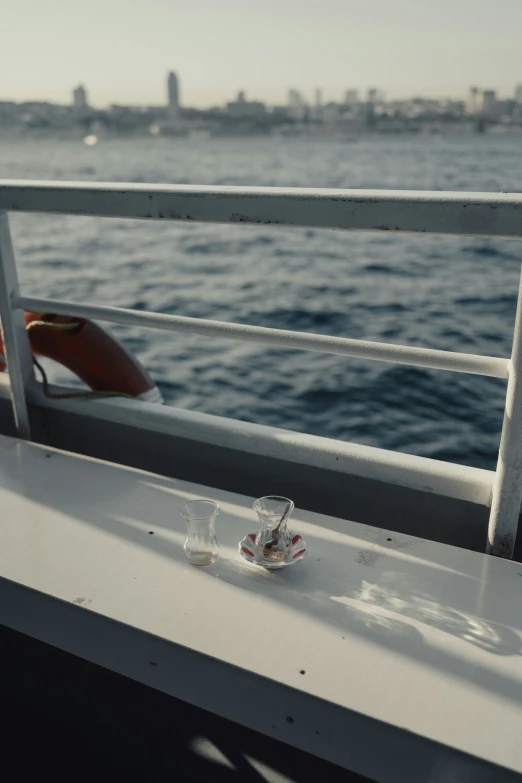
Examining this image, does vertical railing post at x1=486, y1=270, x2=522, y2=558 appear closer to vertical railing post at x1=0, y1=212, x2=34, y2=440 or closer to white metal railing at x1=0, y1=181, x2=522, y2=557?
white metal railing at x1=0, y1=181, x2=522, y2=557

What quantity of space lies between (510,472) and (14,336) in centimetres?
98

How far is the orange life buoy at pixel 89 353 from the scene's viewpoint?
1.79m

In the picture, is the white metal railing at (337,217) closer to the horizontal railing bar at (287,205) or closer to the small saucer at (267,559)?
the horizontal railing bar at (287,205)

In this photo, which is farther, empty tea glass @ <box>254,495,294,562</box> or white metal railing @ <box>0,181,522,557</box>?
empty tea glass @ <box>254,495,294,562</box>

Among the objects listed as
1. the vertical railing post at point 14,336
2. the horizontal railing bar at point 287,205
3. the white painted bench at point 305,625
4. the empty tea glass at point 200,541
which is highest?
the horizontal railing bar at point 287,205

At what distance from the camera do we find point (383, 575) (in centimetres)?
100

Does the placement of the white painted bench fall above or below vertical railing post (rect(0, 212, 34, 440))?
below

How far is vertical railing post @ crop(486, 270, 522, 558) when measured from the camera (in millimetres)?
975

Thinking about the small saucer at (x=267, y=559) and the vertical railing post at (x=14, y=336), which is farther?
the vertical railing post at (x=14, y=336)

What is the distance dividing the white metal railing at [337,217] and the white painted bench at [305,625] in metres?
0.18

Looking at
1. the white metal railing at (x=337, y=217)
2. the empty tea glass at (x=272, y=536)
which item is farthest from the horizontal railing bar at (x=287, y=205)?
the empty tea glass at (x=272, y=536)

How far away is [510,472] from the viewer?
1.03m

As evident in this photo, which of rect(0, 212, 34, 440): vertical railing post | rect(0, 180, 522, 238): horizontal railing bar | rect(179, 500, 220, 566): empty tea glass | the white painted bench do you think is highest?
rect(0, 180, 522, 238): horizontal railing bar

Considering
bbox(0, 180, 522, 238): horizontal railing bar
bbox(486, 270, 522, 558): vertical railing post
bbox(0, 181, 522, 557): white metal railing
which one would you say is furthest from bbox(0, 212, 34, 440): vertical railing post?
bbox(486, 270, 522, 558): vertical railing post
